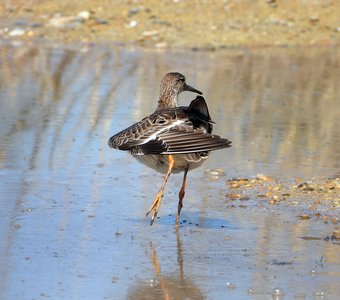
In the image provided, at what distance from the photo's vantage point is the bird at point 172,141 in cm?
821

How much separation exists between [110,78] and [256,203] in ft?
24.8

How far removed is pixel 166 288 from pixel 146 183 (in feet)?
11.2

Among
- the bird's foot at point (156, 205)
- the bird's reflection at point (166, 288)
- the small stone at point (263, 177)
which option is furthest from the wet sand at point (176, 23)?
the bird's reflection at point (166, 288)

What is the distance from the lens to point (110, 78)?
16.5 meters

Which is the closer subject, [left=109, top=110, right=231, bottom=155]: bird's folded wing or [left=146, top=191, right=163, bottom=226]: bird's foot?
[left=109, top=110, right=231, bottom=155]: bird's folded wing

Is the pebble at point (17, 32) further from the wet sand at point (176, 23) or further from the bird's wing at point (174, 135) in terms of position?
the bird's wing at point (174, 135)

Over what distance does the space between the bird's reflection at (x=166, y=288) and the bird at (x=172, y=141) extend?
4.24 feet

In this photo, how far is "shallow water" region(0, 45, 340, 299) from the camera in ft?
22.9

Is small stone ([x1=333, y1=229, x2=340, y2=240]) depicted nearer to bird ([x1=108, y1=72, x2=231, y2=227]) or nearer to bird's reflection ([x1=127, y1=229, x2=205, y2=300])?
bird ([x1=108, y1=72, x2=231, y2=227])

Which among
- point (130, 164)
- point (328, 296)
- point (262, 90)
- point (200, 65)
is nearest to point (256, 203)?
point (130, 164)

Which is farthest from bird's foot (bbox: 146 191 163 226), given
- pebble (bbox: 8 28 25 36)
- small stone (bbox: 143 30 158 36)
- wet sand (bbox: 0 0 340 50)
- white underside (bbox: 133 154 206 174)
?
pebble (bbox: 8 28 25 36)

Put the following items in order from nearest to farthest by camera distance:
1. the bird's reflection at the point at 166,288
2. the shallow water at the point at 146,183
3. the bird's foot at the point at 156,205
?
the bird's reflection at the point at 166,288, the shallow water at the point at 146,183, the bird's foot at the point at 156,205

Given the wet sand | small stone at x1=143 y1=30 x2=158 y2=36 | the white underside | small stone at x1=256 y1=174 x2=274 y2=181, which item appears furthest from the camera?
small stone at x1=143 y1=30 x2=158 y2=36

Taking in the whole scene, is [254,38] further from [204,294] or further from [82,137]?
[204,294]
